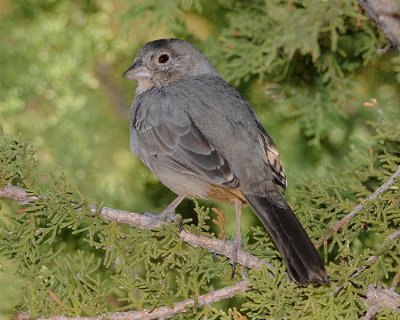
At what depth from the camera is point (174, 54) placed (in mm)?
5129

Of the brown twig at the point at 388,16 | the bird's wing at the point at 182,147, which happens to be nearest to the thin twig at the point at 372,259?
the bird's wing at the point at 182,147

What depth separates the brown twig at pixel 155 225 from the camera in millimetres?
3385

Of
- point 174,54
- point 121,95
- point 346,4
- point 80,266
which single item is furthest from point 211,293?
point 121,95

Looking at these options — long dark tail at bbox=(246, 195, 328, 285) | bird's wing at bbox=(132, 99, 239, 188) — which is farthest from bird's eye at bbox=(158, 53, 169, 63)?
long dark tail at bbox=(246, 195, 328, 285)

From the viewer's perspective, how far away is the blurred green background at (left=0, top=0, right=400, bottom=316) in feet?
15.4

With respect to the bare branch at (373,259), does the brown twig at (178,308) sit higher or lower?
lower

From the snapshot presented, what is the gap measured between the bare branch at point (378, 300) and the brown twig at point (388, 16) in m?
1.30

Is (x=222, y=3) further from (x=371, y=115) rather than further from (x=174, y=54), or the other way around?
(x=371, y=115)

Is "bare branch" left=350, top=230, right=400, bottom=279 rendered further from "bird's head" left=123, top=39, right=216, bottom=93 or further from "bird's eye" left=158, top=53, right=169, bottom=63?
"bird's eye" left=158, top=53, right=169, bottom=63

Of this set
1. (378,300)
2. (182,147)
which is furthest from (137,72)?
(378,300)

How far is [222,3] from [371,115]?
128 cm

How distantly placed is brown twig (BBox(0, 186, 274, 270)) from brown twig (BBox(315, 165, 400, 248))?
1.20ft

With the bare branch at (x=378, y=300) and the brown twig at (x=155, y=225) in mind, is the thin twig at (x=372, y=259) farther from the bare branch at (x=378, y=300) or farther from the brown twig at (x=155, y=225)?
the brown twig at (x=155, y=225)

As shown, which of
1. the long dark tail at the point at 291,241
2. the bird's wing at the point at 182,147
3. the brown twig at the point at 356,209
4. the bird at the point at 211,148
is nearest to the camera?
the long dark tail at the point at 291,241
